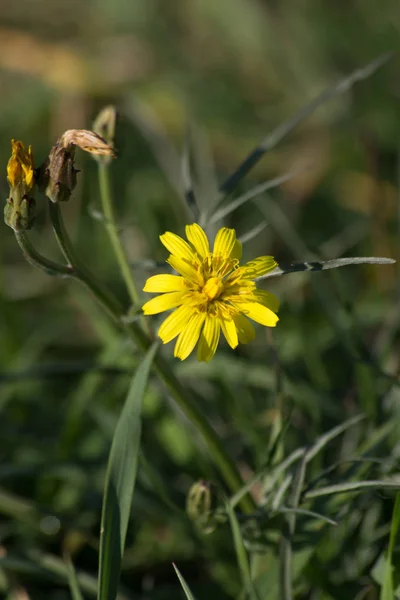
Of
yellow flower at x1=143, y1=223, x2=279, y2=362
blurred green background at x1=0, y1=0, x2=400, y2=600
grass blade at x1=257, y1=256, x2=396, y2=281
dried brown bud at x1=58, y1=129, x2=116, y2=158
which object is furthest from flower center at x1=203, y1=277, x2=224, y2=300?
dried brown bud at x1=58, y1=129, x2=116, y2=158

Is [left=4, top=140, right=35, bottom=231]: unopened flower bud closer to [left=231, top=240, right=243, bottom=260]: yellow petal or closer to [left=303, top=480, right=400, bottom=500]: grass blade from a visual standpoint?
[left=231, top=240, right=243, bottom=260]: yellow petal

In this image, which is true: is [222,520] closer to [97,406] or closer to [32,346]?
[97,406]

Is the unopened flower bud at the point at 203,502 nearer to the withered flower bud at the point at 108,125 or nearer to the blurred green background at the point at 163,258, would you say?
A: the blurred green background at the point at 163,258

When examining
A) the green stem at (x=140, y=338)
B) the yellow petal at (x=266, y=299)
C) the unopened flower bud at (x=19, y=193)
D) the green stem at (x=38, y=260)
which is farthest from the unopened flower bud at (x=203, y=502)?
the unopened flower bud at (x=19, y=193)

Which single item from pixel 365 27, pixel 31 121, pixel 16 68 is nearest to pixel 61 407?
pixel 31 121

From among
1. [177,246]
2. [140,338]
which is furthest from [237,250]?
[140,338]

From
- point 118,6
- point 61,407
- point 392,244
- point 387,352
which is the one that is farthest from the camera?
point 118,6
